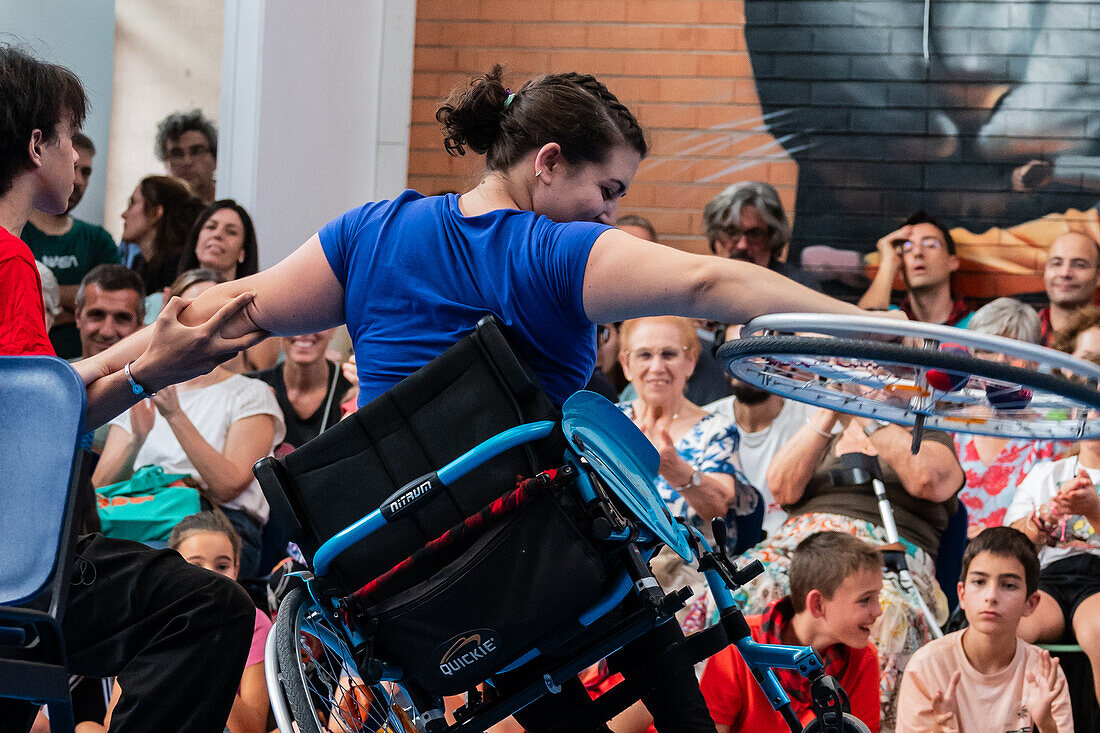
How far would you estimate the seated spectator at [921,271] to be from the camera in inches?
217

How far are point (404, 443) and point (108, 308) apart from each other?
130 inches

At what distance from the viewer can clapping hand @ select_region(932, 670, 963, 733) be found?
327cm

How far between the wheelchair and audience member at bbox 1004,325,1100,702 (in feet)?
7.87

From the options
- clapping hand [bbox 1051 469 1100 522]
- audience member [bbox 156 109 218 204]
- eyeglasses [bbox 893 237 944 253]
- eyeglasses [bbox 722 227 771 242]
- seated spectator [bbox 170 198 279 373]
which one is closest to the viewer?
clapping hand [bbox 1051 469 1100 522]

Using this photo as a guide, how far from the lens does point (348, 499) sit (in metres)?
1.66

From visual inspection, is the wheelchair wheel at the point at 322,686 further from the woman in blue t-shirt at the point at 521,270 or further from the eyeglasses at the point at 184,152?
the eyeglasses at the point at 184,152

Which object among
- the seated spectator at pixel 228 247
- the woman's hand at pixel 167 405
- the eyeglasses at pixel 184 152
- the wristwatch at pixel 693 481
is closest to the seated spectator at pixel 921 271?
the wristwatch at pixel 693 481

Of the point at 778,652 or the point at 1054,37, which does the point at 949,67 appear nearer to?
the point at 1054,37

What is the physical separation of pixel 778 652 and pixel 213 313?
1.10m

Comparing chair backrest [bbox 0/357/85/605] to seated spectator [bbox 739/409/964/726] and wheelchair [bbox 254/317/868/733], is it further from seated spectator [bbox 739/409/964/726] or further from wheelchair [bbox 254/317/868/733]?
seated spectator [bbox 739/409/964/726]

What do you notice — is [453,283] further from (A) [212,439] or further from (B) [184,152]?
(B) [184,152]

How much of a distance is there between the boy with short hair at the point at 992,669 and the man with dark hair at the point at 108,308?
3.15m

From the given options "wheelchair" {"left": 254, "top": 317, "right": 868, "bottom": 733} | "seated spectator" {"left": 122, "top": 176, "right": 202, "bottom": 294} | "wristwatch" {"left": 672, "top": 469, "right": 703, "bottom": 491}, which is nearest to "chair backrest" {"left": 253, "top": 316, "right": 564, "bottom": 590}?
"wheelchair" {"left": 254, "top": 317, "right": 868, "bottom": 733}

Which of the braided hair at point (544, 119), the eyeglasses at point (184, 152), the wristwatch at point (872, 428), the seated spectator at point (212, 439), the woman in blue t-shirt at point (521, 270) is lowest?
the seated spectator at point (212, 439)
